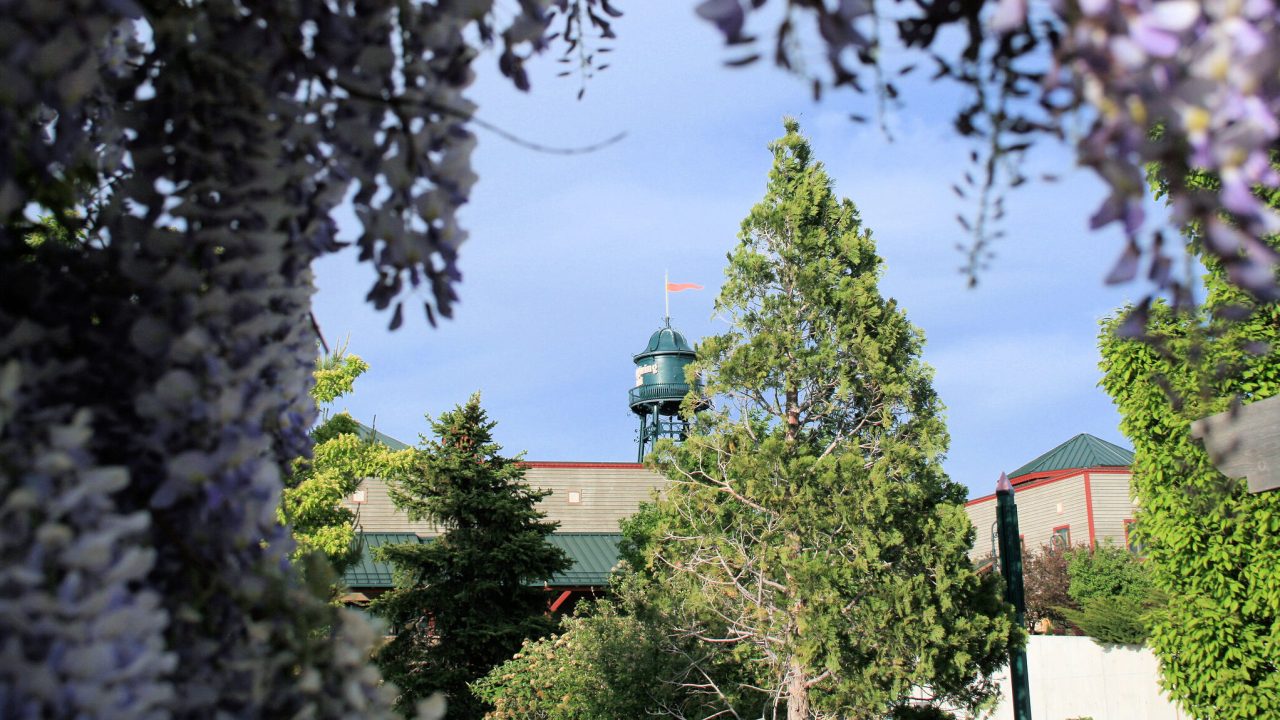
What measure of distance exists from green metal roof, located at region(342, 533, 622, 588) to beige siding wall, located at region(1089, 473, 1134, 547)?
52.4ft

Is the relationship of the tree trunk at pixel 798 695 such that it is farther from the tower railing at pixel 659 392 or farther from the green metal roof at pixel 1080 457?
the green metal roof at pixel 1080 457

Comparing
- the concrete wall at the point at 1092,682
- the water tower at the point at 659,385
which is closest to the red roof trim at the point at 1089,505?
the concrete wall at the point at 1092,682

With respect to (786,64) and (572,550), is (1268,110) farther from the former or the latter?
(572,550)

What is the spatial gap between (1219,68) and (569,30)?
2.04 m

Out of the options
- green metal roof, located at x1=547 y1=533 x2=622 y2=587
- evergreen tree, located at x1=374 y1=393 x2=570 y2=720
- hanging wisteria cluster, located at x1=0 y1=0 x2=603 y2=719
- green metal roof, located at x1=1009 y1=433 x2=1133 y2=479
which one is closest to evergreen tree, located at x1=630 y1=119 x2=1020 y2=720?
evergreen tree, located at x1=374 y1=393 x2=570 y2=720

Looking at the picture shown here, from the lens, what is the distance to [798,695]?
9.98 m

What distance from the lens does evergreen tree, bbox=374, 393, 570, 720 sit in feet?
51.7

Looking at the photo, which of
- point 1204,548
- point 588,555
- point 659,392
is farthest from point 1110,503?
point 1204,548

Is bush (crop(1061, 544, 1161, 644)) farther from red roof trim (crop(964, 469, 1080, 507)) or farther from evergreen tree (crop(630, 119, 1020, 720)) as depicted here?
evergreen tree (crop(630, 119, 1020, 720))

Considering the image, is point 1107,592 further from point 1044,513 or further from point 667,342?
point 667,342

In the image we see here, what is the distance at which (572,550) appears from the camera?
25828 millimetres

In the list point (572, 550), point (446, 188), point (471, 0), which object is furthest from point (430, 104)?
point (572, 550)

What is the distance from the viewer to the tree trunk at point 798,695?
9945mm

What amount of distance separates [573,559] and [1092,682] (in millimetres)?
11376
